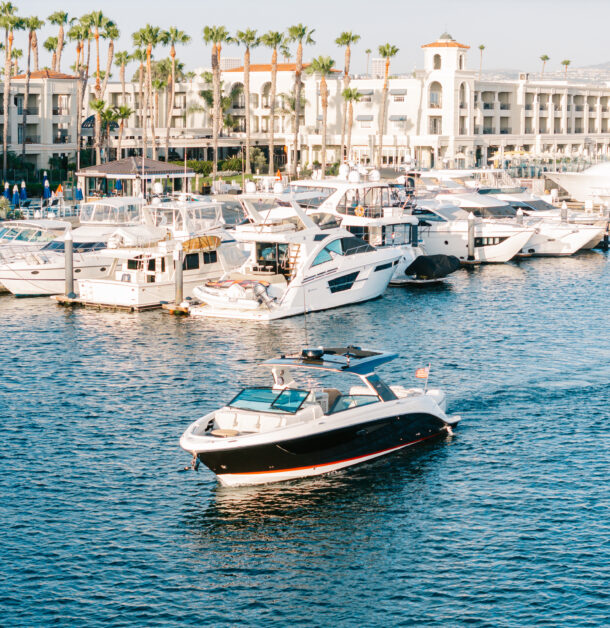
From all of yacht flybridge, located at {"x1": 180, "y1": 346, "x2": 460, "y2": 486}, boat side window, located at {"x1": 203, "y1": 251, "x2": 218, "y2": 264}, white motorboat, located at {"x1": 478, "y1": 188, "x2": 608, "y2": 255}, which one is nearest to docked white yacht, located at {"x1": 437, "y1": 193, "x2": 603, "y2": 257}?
white motorboat, located at {"x1": 478, "y1": 188, "x2": 608, "y2": 255}

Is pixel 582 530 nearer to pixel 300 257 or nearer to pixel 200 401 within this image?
pixel 200 401

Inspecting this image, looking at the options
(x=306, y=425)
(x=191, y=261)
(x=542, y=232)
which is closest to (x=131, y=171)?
(x=191, y=261)

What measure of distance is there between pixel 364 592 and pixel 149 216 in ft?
116

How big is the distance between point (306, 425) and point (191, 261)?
84.9ft

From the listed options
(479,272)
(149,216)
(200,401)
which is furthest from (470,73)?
(200,401)

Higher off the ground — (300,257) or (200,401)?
(300,257)

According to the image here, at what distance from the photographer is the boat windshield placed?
26.5 meters

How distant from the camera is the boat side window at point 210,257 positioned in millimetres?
51369

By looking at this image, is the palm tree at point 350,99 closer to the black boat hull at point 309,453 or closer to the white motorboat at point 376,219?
the white motorboat at point 376,219

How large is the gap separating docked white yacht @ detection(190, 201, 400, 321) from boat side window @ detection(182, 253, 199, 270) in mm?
2287

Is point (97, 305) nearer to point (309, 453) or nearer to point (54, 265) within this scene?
point (54, 265)

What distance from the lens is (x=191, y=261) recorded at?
50.8 metres

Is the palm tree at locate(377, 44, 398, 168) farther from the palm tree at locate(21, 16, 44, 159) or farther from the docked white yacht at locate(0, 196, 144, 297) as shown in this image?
the docked white yacht at locate(0, 196, 144, 297)

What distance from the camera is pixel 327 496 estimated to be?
25969 millimetres
